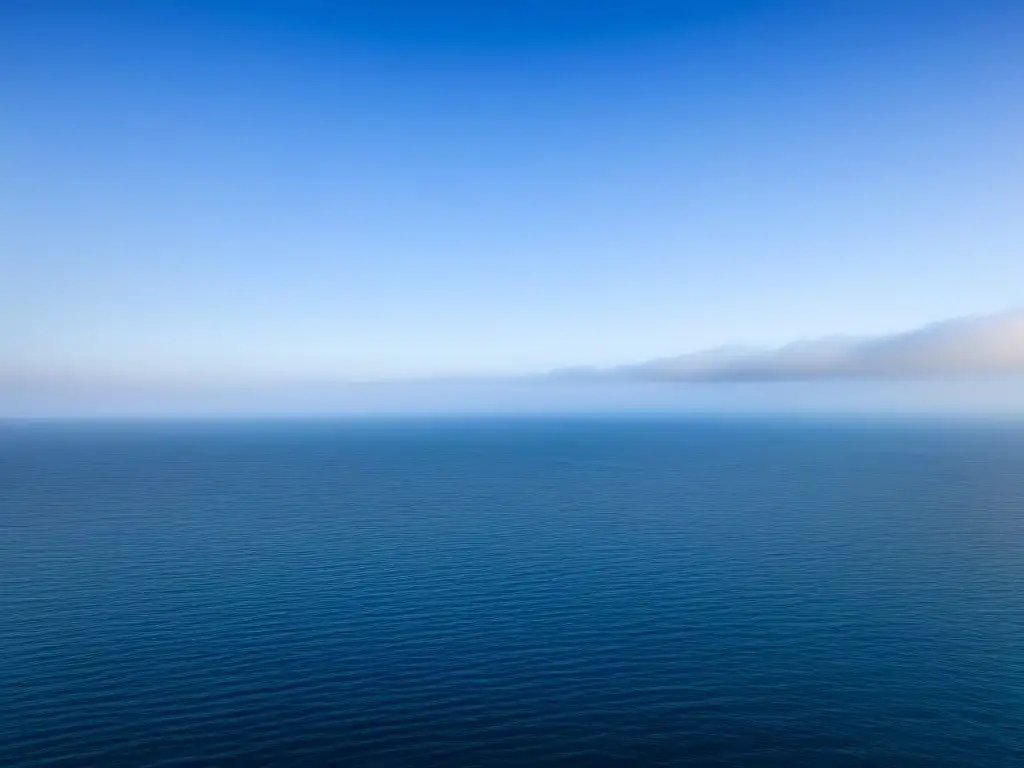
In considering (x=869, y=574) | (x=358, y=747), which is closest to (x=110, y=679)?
(x=358, y=747)

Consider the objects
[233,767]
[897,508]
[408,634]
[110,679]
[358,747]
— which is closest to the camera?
[233,767]

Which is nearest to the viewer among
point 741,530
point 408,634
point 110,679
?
point 110,679

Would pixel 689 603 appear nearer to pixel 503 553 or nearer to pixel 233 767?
pixel 503 553

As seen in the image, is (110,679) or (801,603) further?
(801,603)

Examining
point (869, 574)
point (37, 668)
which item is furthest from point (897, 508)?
point (37, 668)

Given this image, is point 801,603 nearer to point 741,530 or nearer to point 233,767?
point 741,530

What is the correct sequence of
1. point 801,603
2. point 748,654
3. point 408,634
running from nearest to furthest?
point 748,654, point 408,634, point 801,603
